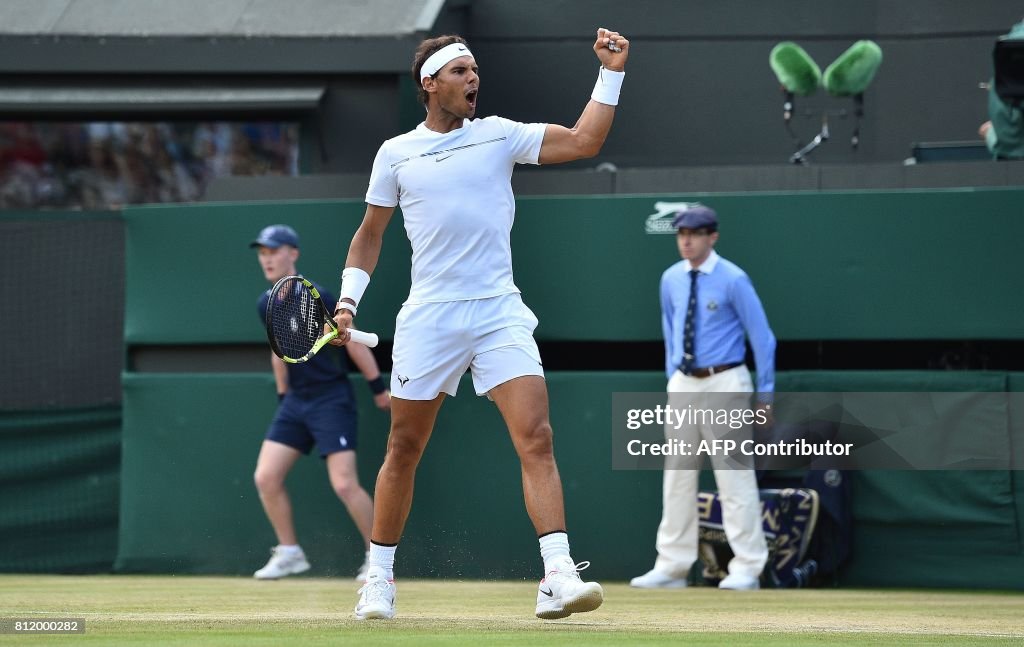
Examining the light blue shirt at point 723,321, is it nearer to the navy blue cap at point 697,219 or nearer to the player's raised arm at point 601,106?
the navy blue cap at point 697,219

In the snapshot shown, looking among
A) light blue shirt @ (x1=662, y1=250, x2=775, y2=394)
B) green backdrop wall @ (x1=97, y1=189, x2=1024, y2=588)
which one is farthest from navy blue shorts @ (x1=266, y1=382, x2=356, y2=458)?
light blue shirt @ (x1=662, y1=250, x2=775, y2=394)

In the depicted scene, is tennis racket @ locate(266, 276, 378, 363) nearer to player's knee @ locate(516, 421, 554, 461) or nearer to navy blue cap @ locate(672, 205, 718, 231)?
player's knee @ locate(516, 421, 554, 461)

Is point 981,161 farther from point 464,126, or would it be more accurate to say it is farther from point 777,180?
point 464,126

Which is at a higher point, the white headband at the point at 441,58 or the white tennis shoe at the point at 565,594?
the white headband at the point at 441,58

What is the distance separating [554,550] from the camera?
563 cm

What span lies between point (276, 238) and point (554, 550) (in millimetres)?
4133

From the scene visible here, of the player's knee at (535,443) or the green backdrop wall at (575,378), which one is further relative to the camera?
the green backdrop wall at (575,378)

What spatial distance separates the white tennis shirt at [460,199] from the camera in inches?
230

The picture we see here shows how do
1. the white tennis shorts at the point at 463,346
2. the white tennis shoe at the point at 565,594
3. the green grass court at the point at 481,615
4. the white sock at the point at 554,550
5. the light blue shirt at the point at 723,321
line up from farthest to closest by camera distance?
the light blue shirt at the point at 723,321
the white tennis shorts at the point at 463,346
the white sock at the point at 554,550
the white tennis shoe at the point at 565,594
the green grass court at the point at 481,615

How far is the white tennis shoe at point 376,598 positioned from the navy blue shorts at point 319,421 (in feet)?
10.3

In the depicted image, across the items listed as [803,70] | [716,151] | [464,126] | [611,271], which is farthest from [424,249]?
[716,151]

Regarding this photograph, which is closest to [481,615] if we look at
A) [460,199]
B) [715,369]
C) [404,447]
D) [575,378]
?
[404,447]

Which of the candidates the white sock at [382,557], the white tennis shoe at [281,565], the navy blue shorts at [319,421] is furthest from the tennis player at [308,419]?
the white sock at [382,557]

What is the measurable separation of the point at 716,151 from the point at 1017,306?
174 inches
